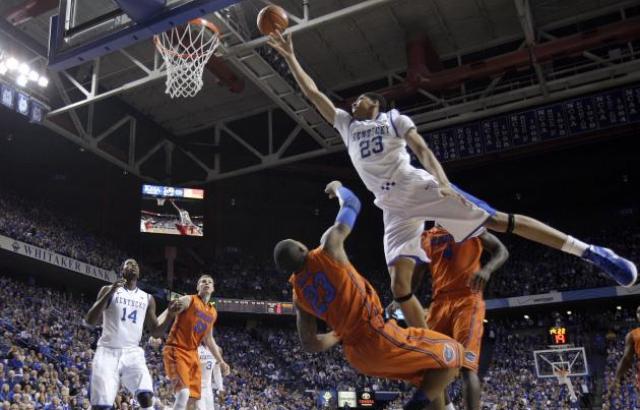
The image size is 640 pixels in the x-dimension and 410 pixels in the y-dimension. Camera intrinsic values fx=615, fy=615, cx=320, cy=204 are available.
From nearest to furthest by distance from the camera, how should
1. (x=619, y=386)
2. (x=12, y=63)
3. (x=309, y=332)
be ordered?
(x=309, y=332), (x=619, y=386), (x=12, y=63)

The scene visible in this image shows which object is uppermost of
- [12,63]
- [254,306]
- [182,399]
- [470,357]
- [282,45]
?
[12,63]

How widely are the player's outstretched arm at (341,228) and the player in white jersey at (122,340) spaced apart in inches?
115

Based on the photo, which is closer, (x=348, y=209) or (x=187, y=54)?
(x=348, y=209)

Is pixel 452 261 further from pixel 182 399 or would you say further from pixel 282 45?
pixel 182 399

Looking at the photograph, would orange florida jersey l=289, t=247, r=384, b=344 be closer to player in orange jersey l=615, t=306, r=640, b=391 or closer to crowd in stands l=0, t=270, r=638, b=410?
player in orange jersey l=615, t=306, r=640, b=391

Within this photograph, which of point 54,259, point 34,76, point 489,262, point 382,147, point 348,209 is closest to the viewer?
point 348,209

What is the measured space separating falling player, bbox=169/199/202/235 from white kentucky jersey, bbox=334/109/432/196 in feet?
72.3

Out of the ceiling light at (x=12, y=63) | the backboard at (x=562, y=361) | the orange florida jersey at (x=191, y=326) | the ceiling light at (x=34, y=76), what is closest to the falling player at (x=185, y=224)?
the ceiling light at (x=34, y=76)

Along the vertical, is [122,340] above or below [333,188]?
below

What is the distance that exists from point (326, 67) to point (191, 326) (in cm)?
1498

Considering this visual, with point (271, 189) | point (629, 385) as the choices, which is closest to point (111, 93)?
point (271, 189)

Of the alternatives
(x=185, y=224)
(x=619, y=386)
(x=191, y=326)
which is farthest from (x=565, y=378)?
(x=185, y=224)

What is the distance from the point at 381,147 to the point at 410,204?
0.54 meters

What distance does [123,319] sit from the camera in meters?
6.68
